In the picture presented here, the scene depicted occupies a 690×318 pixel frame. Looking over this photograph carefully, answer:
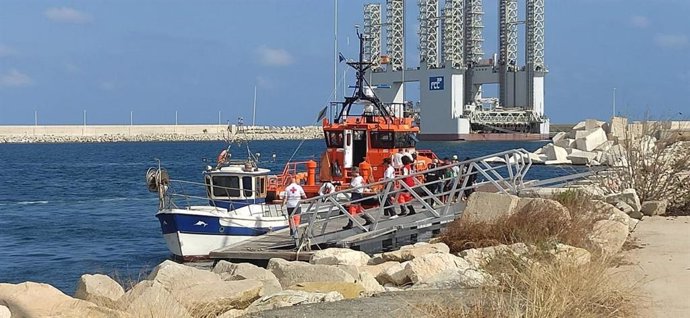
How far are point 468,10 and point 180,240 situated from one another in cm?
9368

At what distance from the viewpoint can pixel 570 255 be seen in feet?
34.4

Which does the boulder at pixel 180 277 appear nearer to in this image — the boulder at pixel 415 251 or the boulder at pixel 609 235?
the boulder at pixel 415 251

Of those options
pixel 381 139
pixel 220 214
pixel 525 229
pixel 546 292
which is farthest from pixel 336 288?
pixel 381 139

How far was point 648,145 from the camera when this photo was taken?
870 inches

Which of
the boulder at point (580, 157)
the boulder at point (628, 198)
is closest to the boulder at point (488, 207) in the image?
the boulder at point (628, 198)

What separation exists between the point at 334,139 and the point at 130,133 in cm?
16090

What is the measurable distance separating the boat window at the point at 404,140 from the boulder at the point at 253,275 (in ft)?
44.9

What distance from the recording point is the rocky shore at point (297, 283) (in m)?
9.35

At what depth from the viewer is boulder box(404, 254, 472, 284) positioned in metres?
12.0

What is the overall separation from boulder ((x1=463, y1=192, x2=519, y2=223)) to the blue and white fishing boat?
882 centimetres

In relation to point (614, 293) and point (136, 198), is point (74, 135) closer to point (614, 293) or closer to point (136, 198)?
point (136, 198)

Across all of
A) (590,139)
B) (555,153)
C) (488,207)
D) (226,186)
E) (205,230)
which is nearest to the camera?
(488,207)

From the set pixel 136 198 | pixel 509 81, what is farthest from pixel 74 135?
pixel 136 198

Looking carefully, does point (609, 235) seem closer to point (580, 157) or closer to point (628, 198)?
point (628, 198)
